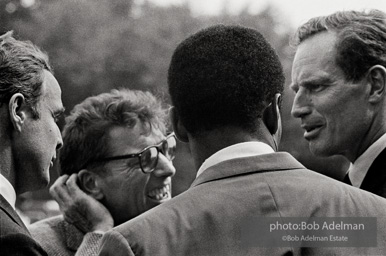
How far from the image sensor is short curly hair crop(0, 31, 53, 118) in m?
4.07

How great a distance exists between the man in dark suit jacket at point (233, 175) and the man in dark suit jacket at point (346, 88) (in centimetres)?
118

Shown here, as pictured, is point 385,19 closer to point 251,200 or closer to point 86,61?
point 251,200

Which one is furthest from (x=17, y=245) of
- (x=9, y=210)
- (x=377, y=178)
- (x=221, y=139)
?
(x=377, y=178)

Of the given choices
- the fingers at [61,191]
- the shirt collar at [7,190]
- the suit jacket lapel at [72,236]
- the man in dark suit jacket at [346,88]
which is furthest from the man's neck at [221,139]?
the fingers at [61,191]

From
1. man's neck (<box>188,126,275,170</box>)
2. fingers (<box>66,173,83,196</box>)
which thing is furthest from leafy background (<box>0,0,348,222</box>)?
man's neck (<box>188,126,275,170</box>)

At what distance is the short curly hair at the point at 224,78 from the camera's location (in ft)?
11.3

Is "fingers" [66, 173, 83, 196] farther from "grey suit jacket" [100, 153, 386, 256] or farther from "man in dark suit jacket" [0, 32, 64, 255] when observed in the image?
"grey suit jacket" [100, 153, 386, 256]

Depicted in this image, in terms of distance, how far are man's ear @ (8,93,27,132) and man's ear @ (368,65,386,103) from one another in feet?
6.50

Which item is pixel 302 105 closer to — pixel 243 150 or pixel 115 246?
pixel 243 150

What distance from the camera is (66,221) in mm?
5582

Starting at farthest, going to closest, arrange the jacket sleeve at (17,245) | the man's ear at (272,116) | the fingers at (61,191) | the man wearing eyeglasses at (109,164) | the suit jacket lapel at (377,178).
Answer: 1. the fingers at (61,191)
2. the man wearing eyeglasses at (109,164)
3. the suit jacket lapel at (377,178)
4. the man's ear at (272,116)
5. the jacket sleeve at (17,245)

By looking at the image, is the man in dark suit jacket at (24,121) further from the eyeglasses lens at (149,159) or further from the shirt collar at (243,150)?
the eyeglasses lens at (149,159)

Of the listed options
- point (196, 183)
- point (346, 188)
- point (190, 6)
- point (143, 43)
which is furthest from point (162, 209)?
point (190, 6)

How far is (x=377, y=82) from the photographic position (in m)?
4.71
